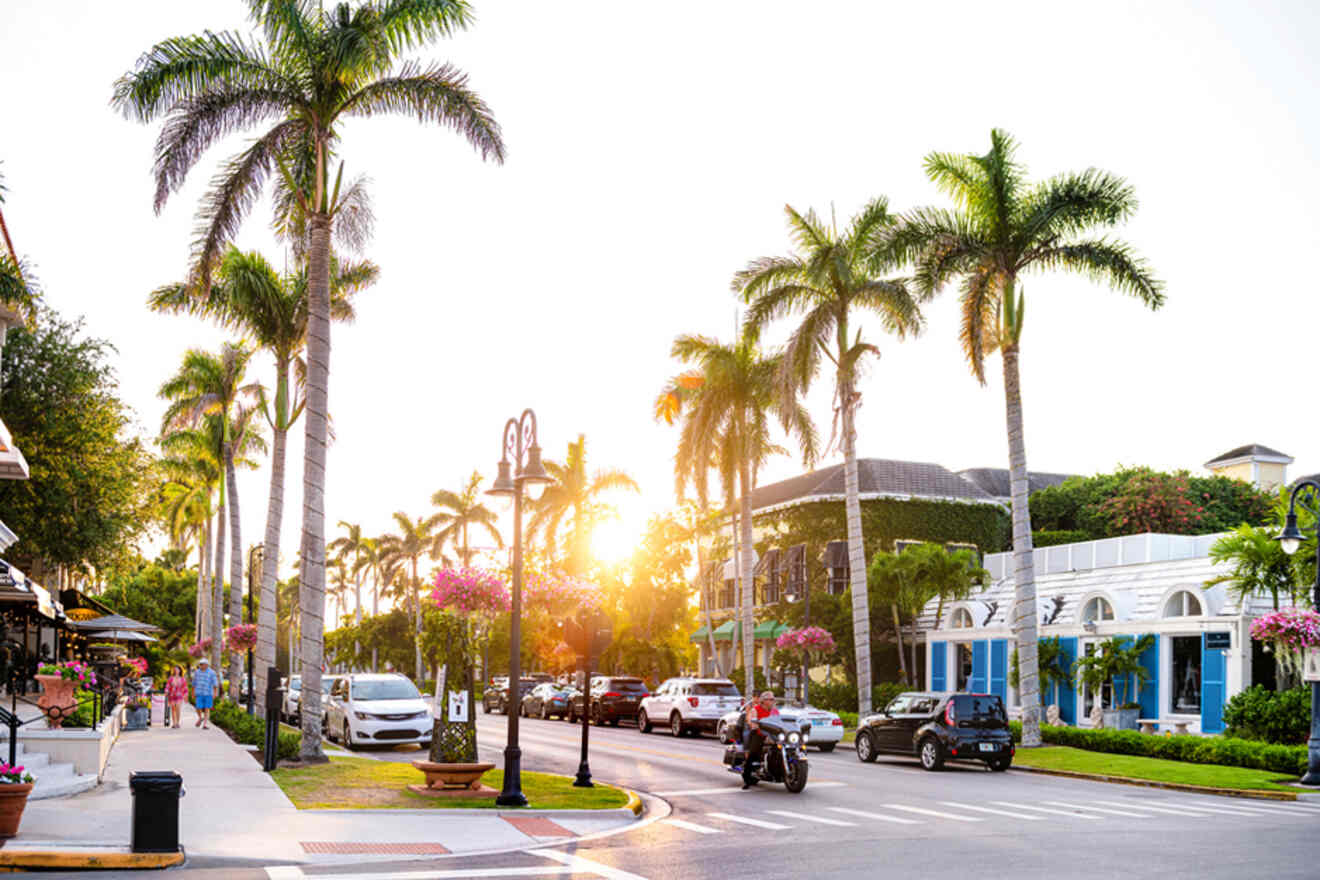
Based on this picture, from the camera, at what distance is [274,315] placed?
97.7ft

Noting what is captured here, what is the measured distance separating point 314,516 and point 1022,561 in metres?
16.8

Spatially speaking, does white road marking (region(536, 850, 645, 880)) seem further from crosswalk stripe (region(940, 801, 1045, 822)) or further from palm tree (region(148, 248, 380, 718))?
palm tree (region(148, 248, 380, 718))

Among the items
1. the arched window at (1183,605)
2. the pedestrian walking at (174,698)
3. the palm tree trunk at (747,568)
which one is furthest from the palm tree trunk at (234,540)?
the arched window at (1183,605)

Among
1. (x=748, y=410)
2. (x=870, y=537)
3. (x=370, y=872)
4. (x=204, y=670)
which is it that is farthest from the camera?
(x=870, y=537)

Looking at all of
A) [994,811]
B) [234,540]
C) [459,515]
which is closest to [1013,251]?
[994,811]

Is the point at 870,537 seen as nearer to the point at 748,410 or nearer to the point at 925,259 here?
the point at 748,410

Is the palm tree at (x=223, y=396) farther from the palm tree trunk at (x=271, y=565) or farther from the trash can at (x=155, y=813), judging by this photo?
the trash can at (x=155, y=813)

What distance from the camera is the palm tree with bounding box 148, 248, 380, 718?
28.2 meters

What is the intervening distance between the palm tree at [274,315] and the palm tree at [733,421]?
41.6ft

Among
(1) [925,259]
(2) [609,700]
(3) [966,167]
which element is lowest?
(2) [609,700]

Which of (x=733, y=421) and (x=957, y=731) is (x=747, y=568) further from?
(x=957, y=731)

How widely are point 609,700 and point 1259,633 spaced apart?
23.3 m

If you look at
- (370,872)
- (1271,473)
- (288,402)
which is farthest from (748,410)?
(1271,473)

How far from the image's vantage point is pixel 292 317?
98.3ft
